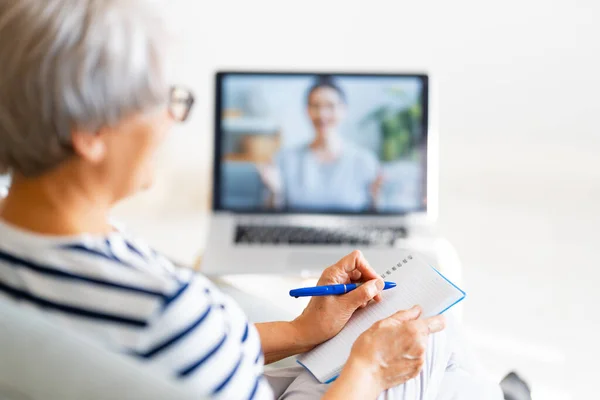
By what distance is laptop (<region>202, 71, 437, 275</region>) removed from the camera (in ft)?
5.74

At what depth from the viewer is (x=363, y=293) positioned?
96 cm

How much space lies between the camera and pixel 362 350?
85 centimetres

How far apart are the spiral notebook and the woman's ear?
44 cm

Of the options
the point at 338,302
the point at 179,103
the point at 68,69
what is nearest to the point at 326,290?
the point at 338,302

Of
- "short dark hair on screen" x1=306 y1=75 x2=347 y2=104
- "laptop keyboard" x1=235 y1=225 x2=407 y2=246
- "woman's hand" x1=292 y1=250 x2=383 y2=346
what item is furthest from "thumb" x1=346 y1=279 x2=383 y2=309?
"short dark hair on screen" x1=306 y1=75 x2=347 y2=104

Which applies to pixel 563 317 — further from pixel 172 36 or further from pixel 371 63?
pixel 172 36

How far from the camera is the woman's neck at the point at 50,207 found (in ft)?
2.13

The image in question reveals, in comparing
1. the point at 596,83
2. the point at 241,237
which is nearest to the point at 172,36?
the point at 241,237

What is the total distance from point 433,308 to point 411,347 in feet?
0.30

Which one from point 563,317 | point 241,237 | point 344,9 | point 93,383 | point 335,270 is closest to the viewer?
point 93,383

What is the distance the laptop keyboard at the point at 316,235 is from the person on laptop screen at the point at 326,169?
3.9 inches

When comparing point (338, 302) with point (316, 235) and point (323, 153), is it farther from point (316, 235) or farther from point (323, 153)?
point (323, 153)

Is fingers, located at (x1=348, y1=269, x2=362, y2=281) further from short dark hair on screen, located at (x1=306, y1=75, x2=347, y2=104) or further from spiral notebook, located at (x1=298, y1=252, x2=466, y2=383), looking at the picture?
short dark hair on screen, located at (x1=306, y1=75, x2=347, y2=104)

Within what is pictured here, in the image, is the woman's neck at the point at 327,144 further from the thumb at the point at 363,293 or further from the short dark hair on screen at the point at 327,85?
the thumb at the point at 363,293
